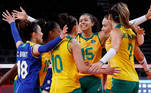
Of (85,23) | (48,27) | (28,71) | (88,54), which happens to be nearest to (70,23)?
(48,27)

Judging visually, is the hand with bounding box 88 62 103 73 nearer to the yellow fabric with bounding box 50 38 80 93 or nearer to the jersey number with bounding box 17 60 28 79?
the yellow fabric with bounding box 50 38 80 93

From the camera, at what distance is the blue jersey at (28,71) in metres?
2.96

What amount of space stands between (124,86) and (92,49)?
79cm

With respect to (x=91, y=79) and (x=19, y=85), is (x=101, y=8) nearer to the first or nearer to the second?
(x=91, y=79)

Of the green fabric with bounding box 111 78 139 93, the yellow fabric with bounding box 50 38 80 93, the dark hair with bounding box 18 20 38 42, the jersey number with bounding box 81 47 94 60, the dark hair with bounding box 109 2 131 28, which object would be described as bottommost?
the green fabric with bounding box 111 78 139 93

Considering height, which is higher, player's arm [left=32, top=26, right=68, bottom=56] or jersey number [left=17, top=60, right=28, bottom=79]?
player's arm [left=32, top=26, right=68, bottom=56]

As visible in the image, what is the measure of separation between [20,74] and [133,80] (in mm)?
1324

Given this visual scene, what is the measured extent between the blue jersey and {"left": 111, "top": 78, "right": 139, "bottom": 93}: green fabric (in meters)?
0.93

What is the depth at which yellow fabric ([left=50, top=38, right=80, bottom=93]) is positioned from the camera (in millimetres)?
2766

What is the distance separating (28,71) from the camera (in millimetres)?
2980

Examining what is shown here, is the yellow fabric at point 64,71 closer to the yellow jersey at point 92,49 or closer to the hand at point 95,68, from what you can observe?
the hand at point 95,68

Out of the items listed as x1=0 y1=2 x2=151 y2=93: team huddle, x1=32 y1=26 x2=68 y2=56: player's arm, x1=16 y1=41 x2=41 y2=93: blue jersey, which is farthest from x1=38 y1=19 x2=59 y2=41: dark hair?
x1=32 y1=26 x2=68 y2=56: player's arm

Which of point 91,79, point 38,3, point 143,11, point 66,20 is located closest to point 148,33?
point 143,11

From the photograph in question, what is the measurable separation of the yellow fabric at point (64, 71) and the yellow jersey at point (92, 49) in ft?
2.64
